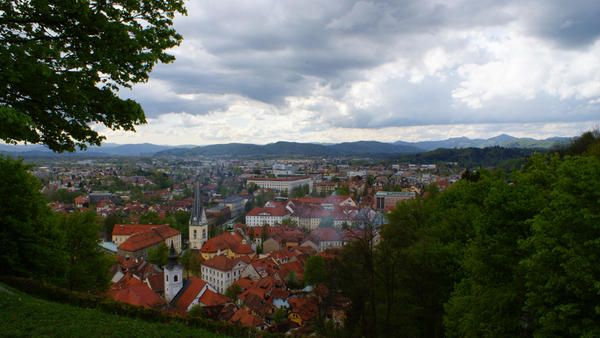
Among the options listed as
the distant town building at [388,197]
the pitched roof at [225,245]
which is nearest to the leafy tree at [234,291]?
the pitched roof at [225,245]

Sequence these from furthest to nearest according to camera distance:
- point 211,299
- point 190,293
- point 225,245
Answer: point 225,245 → point 190,293 → point 211,299

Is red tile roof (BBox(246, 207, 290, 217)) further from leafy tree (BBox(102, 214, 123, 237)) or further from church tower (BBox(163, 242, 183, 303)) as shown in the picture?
church tower (BBox(163, 242, 183, 303))

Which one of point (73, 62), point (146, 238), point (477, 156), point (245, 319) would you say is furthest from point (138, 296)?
point (477, 156)

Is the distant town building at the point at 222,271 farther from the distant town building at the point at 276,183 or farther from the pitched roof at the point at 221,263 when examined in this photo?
the distant town building at the point at 276,183

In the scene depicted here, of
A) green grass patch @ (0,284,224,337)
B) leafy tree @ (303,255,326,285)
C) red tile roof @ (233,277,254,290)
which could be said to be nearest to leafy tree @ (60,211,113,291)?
green grass patch @ (0,284,224,337)

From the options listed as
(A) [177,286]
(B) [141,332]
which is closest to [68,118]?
(B) [141,332]

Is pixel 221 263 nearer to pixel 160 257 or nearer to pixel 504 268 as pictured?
pixel 160 257

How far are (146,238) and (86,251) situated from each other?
2493 cm

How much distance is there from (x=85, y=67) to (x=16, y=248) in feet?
28.7

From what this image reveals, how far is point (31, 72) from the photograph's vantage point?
13.1 feet

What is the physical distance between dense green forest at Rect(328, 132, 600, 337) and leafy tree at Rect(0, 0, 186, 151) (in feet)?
21.9

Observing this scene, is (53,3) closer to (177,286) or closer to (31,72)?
(31,72)

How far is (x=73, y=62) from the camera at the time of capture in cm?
441

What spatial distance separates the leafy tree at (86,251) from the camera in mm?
12805
